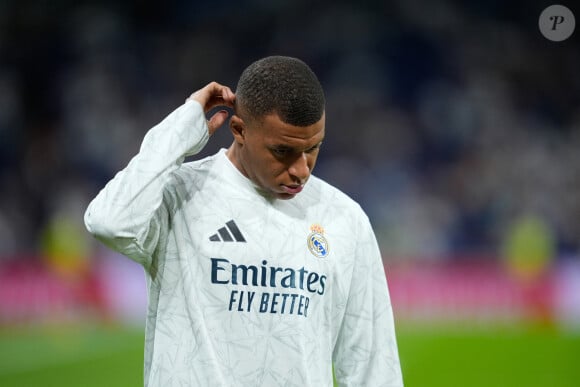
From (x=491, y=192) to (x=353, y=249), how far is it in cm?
1186

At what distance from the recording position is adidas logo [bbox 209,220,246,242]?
2.77 m

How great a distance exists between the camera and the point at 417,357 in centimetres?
951

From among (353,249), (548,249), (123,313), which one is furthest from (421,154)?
(353,249)

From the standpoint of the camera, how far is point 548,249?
12992 millimetres

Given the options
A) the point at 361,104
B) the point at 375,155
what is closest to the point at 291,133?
the point at 375,155

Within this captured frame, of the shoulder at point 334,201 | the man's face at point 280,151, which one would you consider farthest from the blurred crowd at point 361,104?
the man's face at point 280,151

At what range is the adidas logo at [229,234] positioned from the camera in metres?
2.77

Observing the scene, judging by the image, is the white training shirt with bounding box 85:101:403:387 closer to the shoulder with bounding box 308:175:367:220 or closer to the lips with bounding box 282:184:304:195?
the shoulder with bounding box 308:175:367:220

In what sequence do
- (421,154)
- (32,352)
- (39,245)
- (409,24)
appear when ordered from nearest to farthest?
(32,352)
(39,245)
(421,154)
(409,24)

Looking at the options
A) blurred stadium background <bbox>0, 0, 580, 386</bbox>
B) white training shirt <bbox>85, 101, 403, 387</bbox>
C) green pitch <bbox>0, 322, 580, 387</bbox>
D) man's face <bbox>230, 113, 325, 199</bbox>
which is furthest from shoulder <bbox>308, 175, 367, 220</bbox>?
blurred stadium background <bbox>0, 0, 580, 386</bbox>

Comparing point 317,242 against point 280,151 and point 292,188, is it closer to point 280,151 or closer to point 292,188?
point 292,188

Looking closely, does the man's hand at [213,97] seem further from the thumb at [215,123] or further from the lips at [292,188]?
the lips at [292,188]

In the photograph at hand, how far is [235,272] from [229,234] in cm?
12

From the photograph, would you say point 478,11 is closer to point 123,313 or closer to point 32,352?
point 123,313
